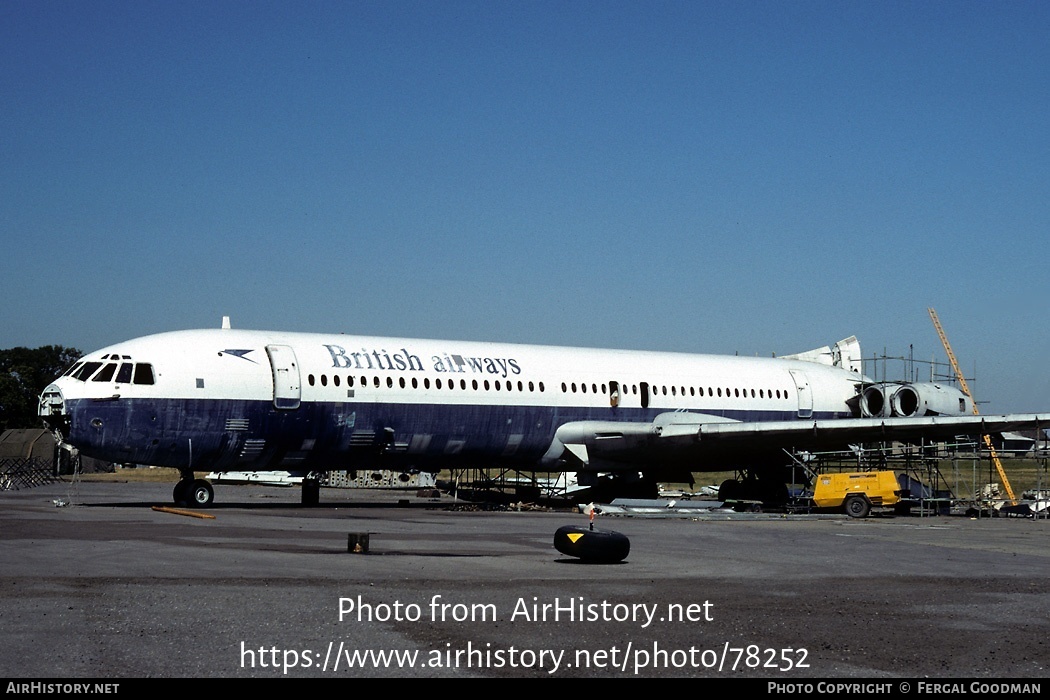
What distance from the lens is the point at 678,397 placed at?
146ft

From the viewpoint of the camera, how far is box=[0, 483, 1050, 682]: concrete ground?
10.2 metres

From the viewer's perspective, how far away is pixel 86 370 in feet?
108

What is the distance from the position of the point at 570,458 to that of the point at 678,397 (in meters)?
5.33

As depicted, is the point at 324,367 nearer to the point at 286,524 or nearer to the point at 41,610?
the point at 286,524

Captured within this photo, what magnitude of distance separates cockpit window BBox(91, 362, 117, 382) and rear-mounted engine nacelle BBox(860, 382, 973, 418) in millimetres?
30283

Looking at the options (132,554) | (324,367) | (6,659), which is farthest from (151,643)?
(324,367)

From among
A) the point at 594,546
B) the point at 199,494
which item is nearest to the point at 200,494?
the point at 199,494

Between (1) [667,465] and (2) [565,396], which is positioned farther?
(1) [667,465]

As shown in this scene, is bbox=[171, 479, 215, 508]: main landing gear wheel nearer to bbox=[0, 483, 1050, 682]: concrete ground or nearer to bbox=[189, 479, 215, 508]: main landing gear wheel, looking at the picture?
bbox=[189, 479, 215, 508]: main landing gear wheel

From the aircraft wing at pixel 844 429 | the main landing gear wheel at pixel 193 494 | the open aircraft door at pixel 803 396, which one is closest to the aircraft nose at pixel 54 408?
the main landing gear wheel at pixel 193 494

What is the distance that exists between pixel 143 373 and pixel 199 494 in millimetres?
4004

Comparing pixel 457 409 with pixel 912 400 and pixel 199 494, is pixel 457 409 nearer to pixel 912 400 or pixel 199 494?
pixel 199 494

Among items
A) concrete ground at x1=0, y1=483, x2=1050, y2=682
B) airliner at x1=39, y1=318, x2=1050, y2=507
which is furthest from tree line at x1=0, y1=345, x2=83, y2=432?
concrete ground at x1=0, y1=483, x2=1050, y2=682
